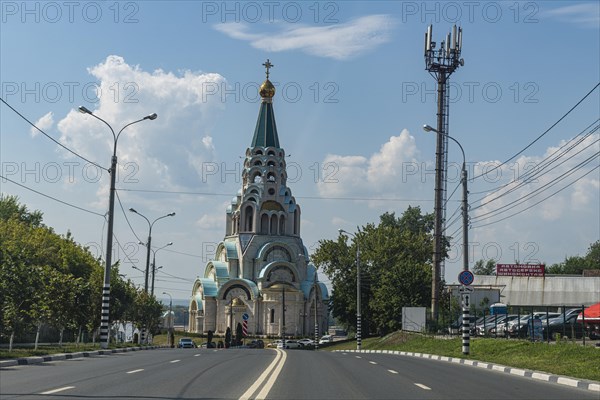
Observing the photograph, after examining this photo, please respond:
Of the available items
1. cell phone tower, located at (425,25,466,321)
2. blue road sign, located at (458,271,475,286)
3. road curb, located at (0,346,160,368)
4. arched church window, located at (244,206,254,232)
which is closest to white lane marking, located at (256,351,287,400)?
road curb, located at (0,346,160,368)

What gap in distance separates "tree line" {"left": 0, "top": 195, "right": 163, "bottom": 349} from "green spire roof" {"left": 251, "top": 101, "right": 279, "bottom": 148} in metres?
29.3

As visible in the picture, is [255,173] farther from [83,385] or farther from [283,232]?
[83,385]

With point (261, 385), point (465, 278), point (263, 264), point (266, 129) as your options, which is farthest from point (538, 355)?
point (266, 129)

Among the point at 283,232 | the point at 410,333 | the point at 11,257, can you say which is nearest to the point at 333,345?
the point at 283,232

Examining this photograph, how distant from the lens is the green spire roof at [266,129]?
312 ft

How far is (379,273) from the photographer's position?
7819 centimetres

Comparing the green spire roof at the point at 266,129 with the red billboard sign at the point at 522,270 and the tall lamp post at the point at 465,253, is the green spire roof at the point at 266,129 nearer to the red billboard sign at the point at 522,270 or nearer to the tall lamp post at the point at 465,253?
the red billboard sign at the point at 522,270

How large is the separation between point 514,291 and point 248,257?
105ft

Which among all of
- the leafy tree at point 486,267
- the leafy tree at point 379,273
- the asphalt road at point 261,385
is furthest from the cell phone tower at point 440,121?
the leafy tree at point 486,267

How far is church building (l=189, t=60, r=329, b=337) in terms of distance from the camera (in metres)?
89.8

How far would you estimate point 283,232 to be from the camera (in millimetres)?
95312

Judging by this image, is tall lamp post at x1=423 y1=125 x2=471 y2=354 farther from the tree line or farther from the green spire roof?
the green spire roof

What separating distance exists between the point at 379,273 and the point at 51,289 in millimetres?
47120

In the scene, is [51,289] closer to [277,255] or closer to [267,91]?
[277,255]
